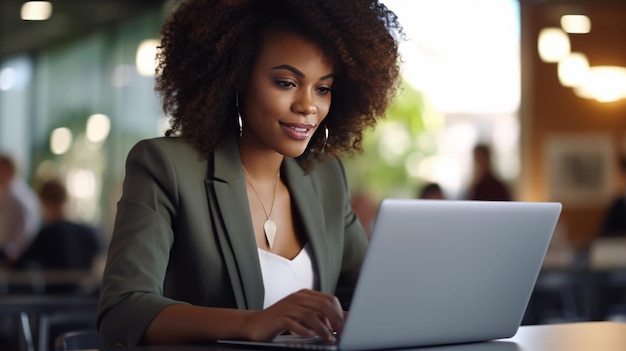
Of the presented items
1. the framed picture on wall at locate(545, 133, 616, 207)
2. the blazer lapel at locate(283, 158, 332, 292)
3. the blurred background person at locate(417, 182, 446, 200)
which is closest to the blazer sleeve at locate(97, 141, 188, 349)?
the blazer lapel at locate(283, 158, 332, 292)

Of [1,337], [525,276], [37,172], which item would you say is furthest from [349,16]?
[37,172]

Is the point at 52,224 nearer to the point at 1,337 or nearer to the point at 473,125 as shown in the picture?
the point at 1,337

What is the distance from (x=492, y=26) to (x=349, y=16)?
8.89m

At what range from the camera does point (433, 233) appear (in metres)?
1.39

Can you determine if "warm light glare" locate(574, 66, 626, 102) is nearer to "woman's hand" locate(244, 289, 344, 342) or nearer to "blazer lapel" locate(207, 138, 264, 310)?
"blazer lapel" locate(207, 138, 264, 310)

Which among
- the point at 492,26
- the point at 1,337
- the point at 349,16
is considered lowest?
the point at 1,337

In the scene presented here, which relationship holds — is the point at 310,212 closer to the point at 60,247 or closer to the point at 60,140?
the point at 60,247

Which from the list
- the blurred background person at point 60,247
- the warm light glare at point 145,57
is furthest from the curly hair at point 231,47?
the warm light glare at point 145,57

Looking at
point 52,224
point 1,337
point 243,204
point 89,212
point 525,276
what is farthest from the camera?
point 89,212

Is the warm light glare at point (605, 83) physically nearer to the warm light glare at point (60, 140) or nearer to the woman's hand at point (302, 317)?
the warm light glare at point (60, 140)

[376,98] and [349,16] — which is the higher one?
[349,16]

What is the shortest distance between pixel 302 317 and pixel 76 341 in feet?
2.99

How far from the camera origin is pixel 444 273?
1.45 metres

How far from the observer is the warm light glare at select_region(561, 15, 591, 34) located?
34.5ft
